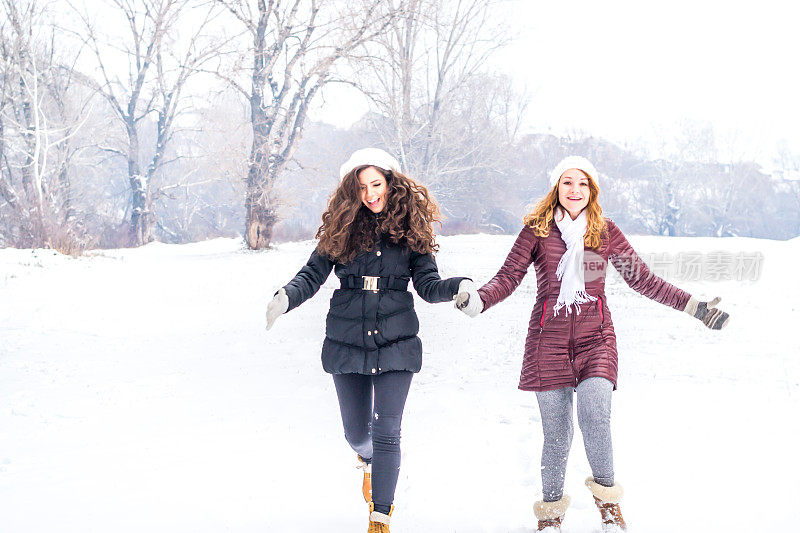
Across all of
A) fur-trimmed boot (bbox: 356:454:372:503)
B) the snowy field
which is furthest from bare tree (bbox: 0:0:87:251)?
fur-trimmed boot (bbox: 356:454:372:503)

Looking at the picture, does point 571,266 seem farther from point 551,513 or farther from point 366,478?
point 366,478

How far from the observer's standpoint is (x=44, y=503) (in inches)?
148

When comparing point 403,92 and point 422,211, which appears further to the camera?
point 403,92

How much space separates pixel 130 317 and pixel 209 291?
2.70m

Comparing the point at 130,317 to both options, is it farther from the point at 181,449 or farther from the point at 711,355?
the point at 711,355

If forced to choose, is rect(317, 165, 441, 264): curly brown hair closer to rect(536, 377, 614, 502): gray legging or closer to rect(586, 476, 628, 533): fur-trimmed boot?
rect(536, 377, 614, 502): gray legging

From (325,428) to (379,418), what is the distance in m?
2.35

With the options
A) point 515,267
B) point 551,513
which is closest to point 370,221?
point 515,267

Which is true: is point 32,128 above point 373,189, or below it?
above

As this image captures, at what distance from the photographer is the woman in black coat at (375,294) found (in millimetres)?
3076

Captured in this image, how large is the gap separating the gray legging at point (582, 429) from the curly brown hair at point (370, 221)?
1050 millimetres

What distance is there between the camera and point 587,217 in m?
3.19

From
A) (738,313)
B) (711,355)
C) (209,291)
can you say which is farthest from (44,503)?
(738,313)

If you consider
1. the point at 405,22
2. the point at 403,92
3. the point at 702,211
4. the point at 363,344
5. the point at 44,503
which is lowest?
the point at 44,503
